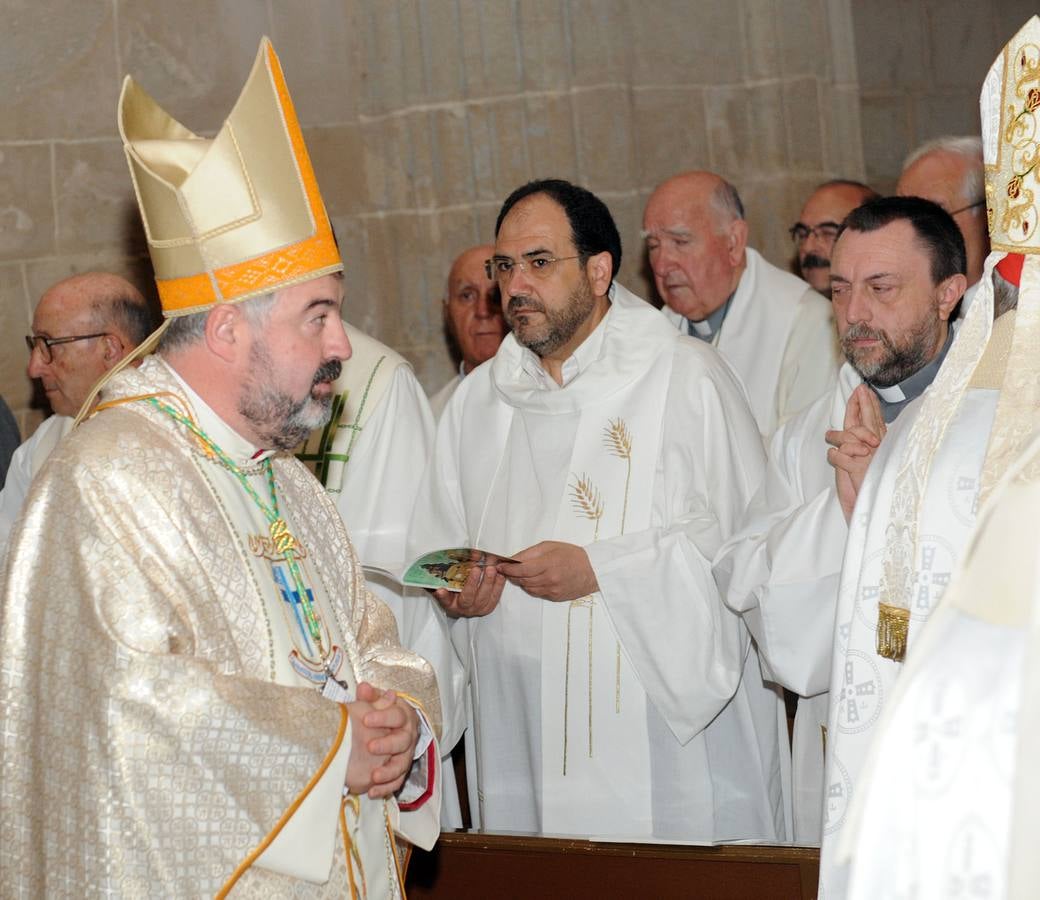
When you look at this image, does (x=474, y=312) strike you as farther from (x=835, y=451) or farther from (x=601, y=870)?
(x=601, y=870)

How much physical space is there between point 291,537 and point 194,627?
1.31ft

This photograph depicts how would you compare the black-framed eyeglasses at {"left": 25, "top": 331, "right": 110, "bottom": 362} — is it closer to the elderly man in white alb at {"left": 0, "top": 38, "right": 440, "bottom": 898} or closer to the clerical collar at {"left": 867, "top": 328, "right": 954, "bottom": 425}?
the elderly man in white alb at {"left": 0, "top": 38, "right": 440, "bottom": 898}

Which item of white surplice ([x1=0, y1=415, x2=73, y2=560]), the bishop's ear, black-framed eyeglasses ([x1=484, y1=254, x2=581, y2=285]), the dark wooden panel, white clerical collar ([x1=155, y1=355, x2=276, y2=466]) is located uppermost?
black-framed eyeglasses ([x1=484, y1=254, x2=581, y2=285])

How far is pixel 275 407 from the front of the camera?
3.05m

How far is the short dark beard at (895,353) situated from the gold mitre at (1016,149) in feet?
4.81

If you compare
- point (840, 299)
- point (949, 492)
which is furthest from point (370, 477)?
point (949, 492)

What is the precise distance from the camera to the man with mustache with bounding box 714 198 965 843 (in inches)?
159

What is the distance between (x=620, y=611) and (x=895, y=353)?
1128 millimetres

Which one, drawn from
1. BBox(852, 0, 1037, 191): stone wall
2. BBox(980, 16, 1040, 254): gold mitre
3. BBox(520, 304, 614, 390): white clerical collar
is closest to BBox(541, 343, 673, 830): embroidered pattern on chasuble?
BBox(520, 304, 614, 390): white clerical collar

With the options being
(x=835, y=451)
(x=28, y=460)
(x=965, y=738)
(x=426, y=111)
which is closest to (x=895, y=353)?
(x=835, y=451)

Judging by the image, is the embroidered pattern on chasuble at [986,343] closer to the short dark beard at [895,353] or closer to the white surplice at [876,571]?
the white surplice at [876,571]

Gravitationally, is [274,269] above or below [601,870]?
above

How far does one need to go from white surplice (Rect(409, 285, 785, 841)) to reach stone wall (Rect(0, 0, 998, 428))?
2369 millimetres

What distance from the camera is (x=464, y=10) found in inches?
282
